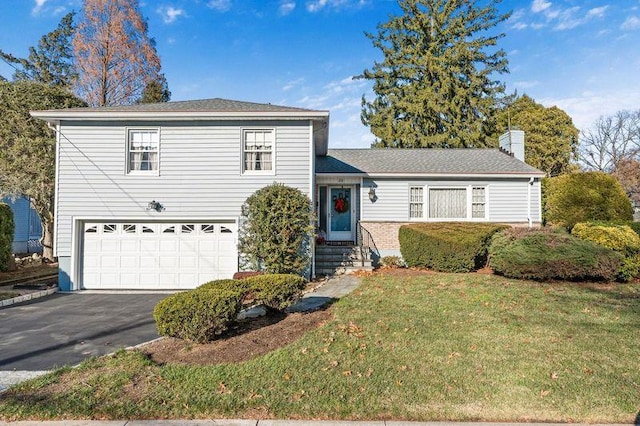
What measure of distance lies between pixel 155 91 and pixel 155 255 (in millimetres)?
12930

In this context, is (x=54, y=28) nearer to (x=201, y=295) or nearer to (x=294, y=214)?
(x=294, y=214)

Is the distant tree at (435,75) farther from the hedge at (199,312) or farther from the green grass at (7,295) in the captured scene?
the hedge at (199,312)

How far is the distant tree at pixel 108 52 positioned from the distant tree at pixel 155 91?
731 millimetres

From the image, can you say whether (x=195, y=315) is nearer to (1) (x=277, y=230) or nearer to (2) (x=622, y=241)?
(1) (x=277, y=230)

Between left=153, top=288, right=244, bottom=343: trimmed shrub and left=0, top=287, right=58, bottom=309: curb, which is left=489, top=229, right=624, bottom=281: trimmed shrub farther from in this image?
left=0, top=287, right=58, bottom=309: curb

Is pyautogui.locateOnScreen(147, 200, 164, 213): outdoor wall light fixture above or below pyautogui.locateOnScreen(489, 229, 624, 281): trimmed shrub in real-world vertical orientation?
above

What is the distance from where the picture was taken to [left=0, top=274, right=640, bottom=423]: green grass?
12.5 ft

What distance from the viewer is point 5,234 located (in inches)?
520

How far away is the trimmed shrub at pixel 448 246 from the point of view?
1162 cm

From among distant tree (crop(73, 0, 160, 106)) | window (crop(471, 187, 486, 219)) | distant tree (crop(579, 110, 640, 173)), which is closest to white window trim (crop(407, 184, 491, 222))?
window (crop(471, 187, 486, 219))

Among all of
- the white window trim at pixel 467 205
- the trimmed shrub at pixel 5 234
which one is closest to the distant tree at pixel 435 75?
the white window trim at pixel 467 205

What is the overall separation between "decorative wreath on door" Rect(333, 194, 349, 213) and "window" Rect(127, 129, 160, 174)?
6633 millimetres

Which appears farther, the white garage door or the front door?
the front door

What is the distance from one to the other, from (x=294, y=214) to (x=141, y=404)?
6932 mm
